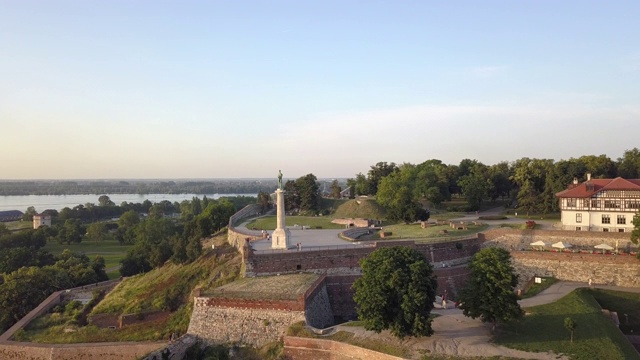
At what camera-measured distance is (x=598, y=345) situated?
19875 millimetres

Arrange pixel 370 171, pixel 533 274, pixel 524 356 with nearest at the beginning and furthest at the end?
pixel 524 356 → pixel 533 274 → pixel 370 171

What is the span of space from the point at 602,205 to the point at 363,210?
2557 cm

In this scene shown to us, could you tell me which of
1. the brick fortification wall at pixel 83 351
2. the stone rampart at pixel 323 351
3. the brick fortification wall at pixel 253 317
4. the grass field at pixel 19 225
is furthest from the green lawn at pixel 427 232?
the grass field at pixel 19 225

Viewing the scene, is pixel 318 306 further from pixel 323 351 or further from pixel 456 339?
pixel 456 339

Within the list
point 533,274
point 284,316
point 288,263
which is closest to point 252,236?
point 288,263

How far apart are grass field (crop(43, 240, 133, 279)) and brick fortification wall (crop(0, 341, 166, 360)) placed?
108ft

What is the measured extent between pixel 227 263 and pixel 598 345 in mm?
23171

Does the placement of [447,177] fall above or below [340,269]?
above

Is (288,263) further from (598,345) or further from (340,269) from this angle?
(598,345)

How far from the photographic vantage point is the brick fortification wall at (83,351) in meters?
25.7

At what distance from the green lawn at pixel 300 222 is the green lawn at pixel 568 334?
2586 cm

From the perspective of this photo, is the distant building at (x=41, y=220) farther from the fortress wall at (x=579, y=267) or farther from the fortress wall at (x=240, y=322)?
the fortress wall at (x=579, y=267)

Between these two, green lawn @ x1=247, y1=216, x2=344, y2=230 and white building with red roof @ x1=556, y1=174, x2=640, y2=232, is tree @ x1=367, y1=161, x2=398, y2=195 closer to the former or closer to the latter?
green lawn @ x1=247, y1=216, x2=344, y2=230

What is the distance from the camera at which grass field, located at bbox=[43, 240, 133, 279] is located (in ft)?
212
